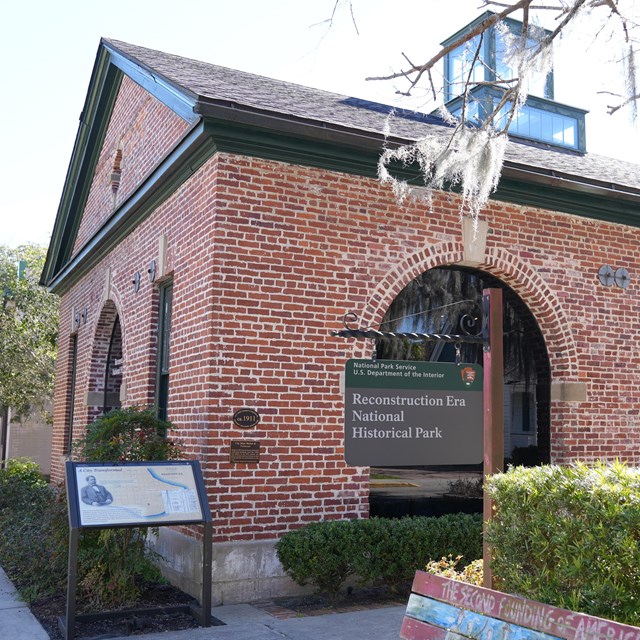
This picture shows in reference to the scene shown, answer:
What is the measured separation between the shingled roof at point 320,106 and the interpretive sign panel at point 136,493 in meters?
3.66

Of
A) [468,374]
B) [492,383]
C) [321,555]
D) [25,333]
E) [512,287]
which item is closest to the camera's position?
[492,383]

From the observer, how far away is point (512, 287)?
9906 millimetres

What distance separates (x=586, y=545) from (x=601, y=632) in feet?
2.29

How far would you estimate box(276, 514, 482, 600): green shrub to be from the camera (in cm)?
750

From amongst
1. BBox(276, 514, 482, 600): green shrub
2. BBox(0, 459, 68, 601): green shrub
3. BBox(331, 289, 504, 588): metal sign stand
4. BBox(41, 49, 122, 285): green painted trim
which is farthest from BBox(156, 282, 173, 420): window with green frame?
BBox(41, 49, 122, 285): green painted trim

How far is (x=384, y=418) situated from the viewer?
8164mm

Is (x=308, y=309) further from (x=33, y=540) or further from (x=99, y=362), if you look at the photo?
(x=99, y=362)

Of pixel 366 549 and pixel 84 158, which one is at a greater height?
pixel 84 158

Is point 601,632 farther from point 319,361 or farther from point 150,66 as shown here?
point 150,66

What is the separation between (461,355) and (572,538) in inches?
220

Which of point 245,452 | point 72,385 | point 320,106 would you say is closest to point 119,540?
point 245,452

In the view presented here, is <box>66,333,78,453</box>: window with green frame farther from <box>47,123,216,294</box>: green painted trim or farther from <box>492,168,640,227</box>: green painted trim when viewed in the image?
→ <box>492,168,640,227</box>: green painted trim

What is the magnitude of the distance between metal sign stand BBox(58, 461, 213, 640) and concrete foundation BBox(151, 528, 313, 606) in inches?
16.9

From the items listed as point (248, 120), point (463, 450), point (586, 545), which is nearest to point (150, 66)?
point (248, 120)
